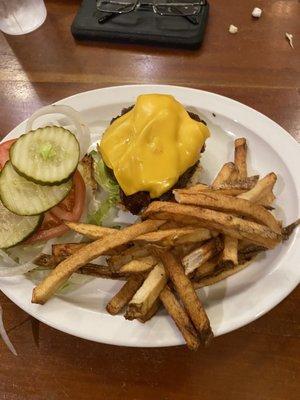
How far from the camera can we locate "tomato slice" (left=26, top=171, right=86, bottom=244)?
5.59 feet

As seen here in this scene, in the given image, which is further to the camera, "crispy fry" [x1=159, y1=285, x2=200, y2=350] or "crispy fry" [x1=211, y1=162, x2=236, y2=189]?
"crispy fry" [x1=211, y1=162, x2=236, y2=189]

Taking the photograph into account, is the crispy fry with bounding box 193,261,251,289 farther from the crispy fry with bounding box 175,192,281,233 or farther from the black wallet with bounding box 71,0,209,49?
the black wallet with bounding box 71,0,209,49

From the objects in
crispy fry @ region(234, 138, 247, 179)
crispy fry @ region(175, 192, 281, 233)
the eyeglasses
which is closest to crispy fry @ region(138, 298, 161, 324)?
crispy fry @ region(175, 192, 281, 233)

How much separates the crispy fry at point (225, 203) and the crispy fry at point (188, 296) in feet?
0.63

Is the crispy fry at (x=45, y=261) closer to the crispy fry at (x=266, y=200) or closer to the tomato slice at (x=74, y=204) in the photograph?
the tomato slice at (x=74, y=204)

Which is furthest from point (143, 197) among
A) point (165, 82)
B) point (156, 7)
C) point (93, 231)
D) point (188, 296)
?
point (156, 7)

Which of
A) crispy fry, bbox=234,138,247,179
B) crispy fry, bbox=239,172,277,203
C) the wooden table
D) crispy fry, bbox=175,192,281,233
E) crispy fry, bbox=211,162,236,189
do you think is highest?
crispy fry, bbox=175,192,281,233

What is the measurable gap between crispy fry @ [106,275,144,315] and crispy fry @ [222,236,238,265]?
0.29 meters

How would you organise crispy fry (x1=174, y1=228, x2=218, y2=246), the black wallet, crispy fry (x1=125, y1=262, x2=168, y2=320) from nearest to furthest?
1. crispy fry (x1=125, y1=262, x2=168, y2=320)
2. crispy fry (x1=174, y1=228, x2=218, y2=246)
3. the black wallet

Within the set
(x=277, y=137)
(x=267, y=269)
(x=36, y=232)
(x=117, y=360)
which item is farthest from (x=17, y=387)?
(x=277, y=137)

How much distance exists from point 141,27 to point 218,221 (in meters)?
1.67

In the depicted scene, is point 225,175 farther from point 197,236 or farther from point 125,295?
point 125,295

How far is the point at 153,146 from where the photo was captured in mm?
1718

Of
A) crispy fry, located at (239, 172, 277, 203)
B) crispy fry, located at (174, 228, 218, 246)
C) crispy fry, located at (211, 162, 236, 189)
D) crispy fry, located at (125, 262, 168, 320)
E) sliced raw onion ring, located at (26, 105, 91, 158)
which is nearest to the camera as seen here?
crispy fry, located at (125, 262, 168, 320)
